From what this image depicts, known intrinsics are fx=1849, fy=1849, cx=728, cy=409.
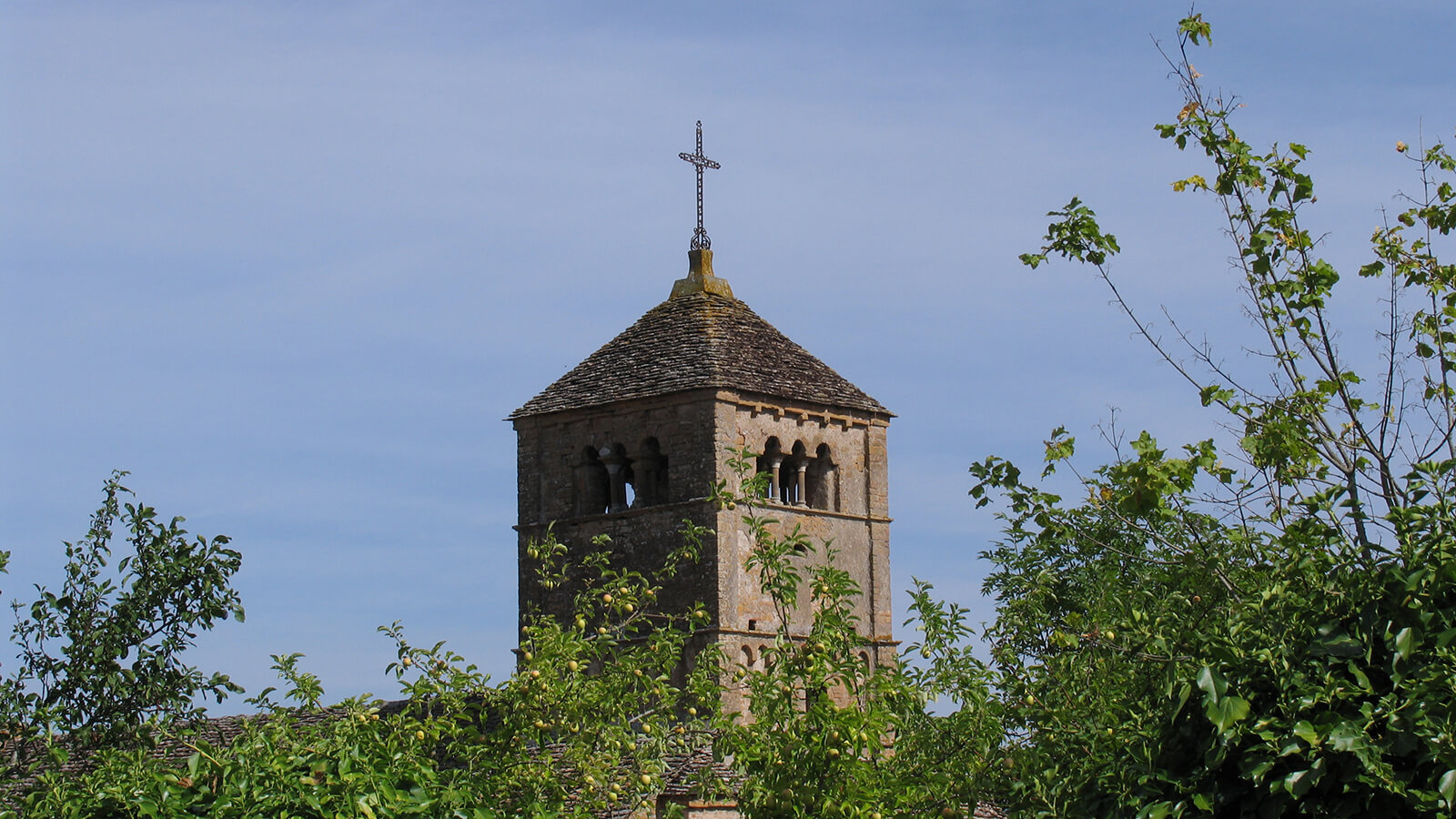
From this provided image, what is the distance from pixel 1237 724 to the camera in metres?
7.06

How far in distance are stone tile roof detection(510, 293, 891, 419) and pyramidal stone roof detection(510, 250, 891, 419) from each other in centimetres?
2

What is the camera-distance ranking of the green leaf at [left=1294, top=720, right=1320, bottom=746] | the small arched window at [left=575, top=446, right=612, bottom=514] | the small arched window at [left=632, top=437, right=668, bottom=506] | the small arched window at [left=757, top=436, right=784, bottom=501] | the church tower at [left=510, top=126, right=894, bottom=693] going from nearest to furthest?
the green leaf at [left=1294, top=720, right=1320, bottom=746]
the church tower at [left=510, top=126, right=894, bottom=693]
the small arched window at [left=757, top=436, right=784, bottom=501]
the small arched window at [left=632, top=437, right=668, bottom=506]
the small arched window at [left=575, top=446, right=612, bottom=514]

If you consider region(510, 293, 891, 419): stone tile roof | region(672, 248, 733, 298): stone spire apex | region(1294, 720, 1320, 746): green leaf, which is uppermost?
region(672, 248, 733, 298): stone spire apex

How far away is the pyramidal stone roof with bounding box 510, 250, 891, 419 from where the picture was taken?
1258 inches

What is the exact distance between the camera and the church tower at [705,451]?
31.0 m

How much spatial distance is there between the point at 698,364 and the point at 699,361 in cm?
9

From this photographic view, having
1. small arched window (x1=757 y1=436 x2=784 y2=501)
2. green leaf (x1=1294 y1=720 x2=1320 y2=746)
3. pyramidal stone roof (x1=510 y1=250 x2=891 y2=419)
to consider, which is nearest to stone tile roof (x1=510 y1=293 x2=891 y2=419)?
pyramidal stone roof (x1=510 y1=250 x2=891 y2=419)

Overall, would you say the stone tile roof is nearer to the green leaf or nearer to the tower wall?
the tower wall

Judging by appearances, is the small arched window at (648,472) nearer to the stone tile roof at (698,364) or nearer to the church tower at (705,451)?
the church tower at (705,451)

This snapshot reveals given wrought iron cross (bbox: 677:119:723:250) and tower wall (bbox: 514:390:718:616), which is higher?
wrought iron cross (bbox: 677:119:723:250)

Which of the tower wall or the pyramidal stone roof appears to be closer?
the tower wall

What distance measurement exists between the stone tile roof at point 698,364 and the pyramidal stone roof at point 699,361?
0.02m

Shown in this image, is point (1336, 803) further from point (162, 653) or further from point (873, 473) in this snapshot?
point (873, 473)

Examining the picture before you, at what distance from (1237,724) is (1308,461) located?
235 cm
